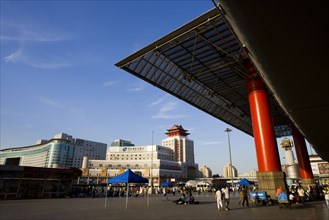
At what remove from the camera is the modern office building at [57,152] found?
543ft

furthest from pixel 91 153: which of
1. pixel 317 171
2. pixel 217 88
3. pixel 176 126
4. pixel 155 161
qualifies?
pixel 217 88

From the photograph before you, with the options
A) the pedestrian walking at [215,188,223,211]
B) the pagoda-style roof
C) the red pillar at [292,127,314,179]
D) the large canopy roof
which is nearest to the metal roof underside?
the large canopy roof

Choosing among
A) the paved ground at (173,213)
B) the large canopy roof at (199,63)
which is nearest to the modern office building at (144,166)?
the large canopy roof at (199,63)

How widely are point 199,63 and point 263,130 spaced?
31.7 ft

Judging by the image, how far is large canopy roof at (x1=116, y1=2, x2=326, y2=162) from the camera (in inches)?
733

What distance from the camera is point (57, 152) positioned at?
165 meters

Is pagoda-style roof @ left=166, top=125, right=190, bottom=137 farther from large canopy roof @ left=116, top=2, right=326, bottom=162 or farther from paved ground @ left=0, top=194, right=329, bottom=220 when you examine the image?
paved ground @ left=0, top=194, right=329, bottom=220

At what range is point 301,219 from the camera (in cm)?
1015

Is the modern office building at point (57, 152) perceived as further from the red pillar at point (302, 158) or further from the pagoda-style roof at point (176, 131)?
the red pillar at point (302, 158)

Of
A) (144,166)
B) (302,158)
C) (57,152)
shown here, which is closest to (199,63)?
(302,158)

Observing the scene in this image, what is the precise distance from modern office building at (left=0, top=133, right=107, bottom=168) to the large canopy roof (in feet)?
513

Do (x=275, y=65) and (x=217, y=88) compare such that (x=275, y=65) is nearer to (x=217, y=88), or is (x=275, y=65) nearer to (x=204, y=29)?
(x=204, y=29)

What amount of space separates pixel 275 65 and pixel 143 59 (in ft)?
66.9

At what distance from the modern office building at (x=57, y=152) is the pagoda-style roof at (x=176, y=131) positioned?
7091 centimetres
